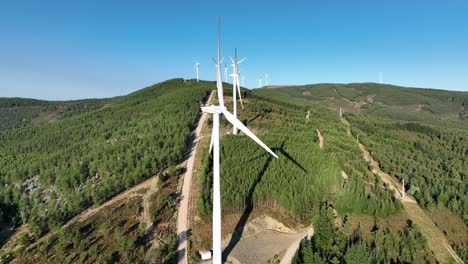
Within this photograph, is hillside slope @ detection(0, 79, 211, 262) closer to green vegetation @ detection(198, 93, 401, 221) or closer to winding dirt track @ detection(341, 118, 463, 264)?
green vegetation @ detection(198, 93, 401, 221)

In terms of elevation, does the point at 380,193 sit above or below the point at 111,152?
below

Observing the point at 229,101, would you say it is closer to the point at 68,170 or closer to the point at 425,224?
the point at 68,170

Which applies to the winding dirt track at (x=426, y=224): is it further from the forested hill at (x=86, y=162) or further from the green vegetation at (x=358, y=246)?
the forested hill at (x=86, y=162)

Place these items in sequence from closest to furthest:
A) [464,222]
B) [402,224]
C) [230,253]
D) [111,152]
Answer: [230,253], [402,224], [464,222], [111,152]

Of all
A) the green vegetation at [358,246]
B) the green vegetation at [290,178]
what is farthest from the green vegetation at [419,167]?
the green vegetation at [358,246]

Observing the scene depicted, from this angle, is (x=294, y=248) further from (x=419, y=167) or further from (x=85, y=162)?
(x=419, y=167)

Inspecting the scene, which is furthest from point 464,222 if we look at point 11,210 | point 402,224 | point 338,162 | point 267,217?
point 11,210

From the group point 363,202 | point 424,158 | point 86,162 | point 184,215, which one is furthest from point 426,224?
point 86,162
